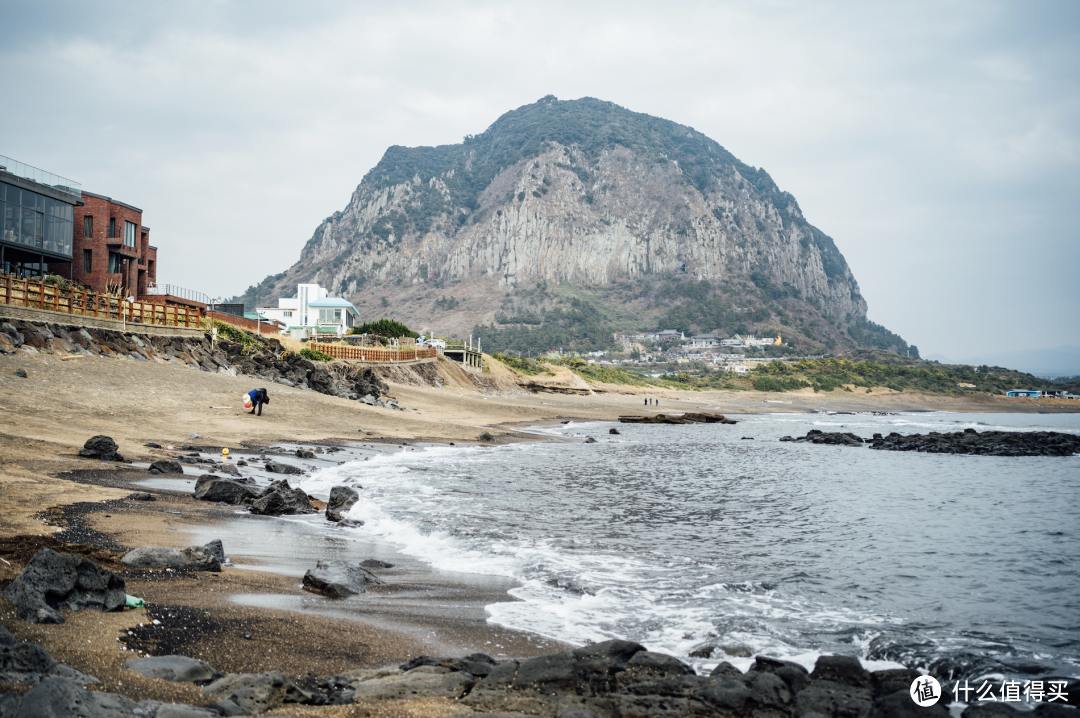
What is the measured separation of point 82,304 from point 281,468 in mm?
19915

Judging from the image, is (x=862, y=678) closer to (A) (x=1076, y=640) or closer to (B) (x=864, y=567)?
(A) (x=1076, y=640)

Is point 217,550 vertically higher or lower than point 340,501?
higher

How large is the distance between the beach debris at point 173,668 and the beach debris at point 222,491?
23.7ft

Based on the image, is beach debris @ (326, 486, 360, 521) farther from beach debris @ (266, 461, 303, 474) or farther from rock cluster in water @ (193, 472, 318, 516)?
beach debris @ (266, 461, 303, 474)

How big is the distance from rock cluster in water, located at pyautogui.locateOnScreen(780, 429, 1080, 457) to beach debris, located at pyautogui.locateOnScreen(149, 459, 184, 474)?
33827 mm

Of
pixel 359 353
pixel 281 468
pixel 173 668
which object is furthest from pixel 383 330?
pixel 173 668

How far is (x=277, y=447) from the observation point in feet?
64.1

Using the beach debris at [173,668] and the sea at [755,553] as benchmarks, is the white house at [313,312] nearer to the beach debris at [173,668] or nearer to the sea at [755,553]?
the sea at [755,553]

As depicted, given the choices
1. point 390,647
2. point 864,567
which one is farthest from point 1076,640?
point 390,647

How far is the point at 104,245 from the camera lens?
159 ft

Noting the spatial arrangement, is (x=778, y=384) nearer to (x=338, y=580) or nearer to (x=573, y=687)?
(x=338, y=580)

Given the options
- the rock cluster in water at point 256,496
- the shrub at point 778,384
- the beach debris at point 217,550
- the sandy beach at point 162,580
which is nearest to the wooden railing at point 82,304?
the sandy beach at point 162,580

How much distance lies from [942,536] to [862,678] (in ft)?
30.1

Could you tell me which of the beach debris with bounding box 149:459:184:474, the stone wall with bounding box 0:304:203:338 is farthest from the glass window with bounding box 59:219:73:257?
the beach debris with bounding box 149:459:184:474
